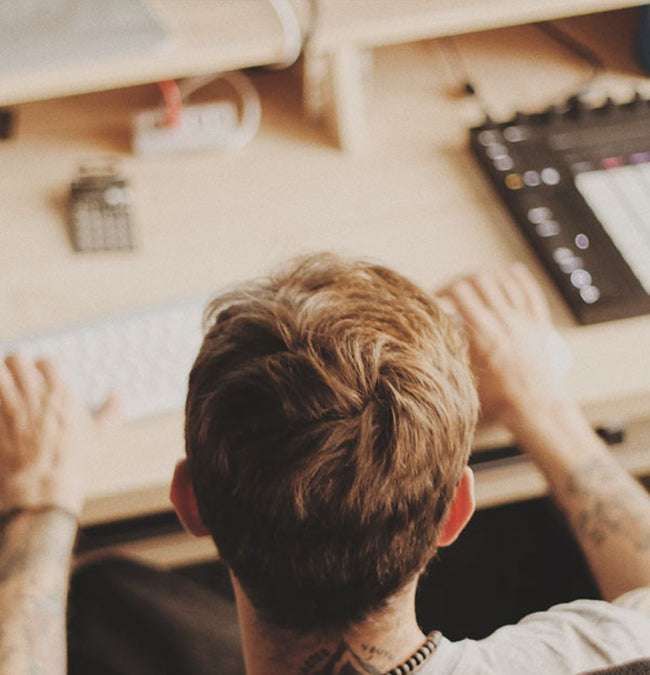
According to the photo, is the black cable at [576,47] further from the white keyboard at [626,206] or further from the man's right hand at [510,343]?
the man's right hand at [510,343]

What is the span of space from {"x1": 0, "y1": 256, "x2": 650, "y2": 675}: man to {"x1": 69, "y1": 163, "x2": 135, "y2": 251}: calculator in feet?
1.47

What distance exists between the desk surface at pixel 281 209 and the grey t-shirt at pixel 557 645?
26 centimetres

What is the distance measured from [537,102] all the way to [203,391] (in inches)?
33.8

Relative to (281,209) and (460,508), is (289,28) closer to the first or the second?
(281,209)

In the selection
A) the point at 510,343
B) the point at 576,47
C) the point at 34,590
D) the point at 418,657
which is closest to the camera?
the point at 418,657

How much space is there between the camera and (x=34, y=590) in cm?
87

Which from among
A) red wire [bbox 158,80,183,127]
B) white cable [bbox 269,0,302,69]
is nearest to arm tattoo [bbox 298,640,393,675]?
white cable [bbox 269,0,302,69]

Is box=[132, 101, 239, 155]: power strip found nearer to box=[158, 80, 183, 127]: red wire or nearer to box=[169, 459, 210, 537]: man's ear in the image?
box=[158, 80, 183, 127]: red wire

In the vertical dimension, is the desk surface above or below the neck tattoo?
above

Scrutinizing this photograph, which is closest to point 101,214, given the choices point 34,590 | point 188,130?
point 188,130

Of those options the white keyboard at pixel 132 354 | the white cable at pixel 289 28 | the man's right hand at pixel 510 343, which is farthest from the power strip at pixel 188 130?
the man's right hand at pixel 510 343

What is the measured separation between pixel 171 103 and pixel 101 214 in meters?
0.24

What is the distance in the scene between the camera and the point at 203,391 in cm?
62

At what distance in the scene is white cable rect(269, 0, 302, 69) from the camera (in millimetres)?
1075
